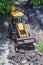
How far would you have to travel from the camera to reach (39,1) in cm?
2430

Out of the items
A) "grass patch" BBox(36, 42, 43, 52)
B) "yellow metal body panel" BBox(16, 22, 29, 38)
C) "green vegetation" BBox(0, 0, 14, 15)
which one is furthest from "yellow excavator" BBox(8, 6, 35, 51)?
"grass patch" BBox(36, 42, 43, 52)

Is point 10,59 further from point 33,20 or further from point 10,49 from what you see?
point 33,20

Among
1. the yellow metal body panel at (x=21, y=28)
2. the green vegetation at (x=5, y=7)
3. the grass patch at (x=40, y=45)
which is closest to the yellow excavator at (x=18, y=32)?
the yellow metal body panel at (x=21, y=28)

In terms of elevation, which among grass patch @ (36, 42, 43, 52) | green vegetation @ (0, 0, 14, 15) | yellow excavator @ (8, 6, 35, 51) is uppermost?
green vegetation @ (0, 0, 14, 15)

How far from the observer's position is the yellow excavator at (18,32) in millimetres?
14586

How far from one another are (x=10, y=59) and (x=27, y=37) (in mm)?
2099

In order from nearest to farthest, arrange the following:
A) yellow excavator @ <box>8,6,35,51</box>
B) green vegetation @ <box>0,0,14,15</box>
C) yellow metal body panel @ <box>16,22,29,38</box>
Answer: yellow excavator @ <box>8,6,35,51</box> → yellow metal body panel @ <box>16,22,29,38</box> → green vegetation @ <box>0,0,14,15</box>


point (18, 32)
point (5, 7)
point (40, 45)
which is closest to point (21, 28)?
point (18, 32)

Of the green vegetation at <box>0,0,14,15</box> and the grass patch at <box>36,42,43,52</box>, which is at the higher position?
the green vegetation at <box>0,0,14,15</box>

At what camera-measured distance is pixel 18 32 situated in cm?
1544

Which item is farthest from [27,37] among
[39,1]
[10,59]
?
[39,1]

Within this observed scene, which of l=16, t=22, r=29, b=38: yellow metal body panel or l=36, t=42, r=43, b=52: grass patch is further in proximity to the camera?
l=16, t=22, r=29, b=38: yellow metal body panel

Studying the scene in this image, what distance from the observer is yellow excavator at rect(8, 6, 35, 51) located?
14586 mm

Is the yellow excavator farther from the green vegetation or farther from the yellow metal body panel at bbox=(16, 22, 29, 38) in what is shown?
the green vegetation
